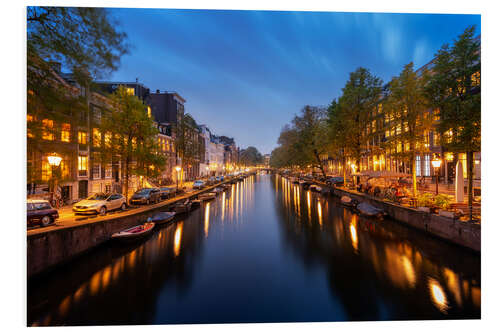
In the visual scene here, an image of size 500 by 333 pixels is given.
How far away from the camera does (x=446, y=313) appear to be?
23.4 feet

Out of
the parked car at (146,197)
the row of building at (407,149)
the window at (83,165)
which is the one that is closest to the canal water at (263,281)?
the parked car at (146,197)

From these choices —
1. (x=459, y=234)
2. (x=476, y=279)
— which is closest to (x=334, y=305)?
(x=476, y=279)

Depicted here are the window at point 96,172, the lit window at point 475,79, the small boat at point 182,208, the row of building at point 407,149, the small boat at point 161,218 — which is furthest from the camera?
the window at point 96,172

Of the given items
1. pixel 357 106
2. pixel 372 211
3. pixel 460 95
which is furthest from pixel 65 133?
pixel 357 106

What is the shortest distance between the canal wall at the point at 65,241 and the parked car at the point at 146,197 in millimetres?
4800

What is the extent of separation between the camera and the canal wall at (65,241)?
8.77 metres

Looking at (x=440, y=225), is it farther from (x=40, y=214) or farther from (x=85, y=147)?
(x=85, y=147)

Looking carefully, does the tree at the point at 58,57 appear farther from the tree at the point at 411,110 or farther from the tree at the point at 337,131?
the tree at the point at 337,131

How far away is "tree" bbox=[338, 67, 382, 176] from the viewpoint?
29.8m

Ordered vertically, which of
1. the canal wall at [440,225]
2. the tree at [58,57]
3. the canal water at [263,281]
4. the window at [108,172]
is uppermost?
the tree at [58,57]

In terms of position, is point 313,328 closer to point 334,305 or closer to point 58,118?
point 334,305

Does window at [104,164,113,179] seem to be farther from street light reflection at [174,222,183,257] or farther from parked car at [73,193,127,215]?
street light reflection at [174,222,183,257]

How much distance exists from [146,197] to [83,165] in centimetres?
966

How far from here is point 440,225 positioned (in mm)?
12883
